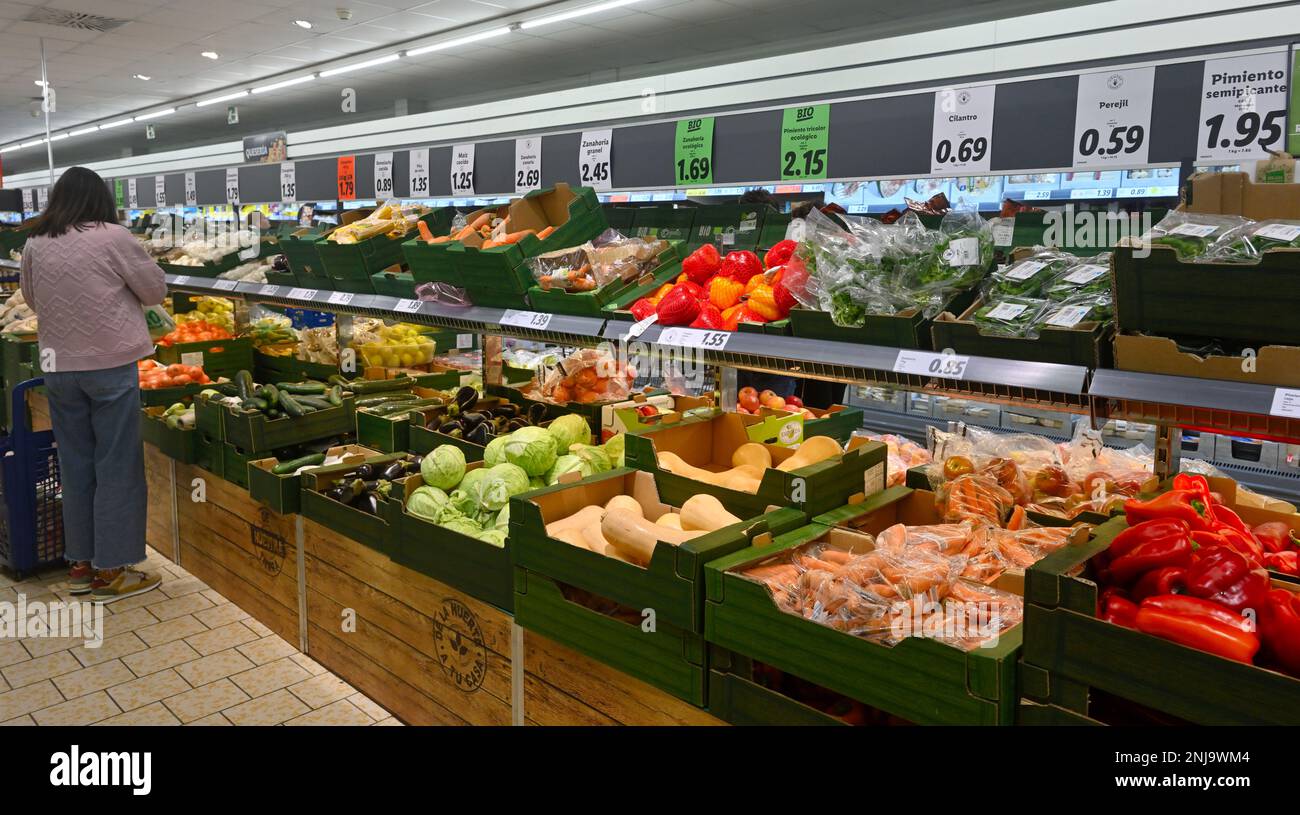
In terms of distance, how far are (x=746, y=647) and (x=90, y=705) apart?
104 inches

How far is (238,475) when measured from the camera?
12.6ft

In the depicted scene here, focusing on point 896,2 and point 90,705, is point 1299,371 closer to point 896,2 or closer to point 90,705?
point 90,705

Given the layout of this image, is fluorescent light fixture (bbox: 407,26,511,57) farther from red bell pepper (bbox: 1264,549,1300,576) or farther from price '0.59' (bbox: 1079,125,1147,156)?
red bell pepper (bbox: 1264,549,1300,576)

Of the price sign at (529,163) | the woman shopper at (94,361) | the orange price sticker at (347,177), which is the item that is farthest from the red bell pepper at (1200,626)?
the orange price sticker at (347,177)

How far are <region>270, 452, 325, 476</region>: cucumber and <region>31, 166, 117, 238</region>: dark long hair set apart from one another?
148cm

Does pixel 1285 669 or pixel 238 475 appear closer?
pixel 1285 669

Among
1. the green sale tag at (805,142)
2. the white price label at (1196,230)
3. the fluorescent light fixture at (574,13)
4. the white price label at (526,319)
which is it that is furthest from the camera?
the fluorescent light fixture at (574,13)

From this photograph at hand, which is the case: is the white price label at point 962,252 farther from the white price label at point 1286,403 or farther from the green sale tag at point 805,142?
the green sale tag at point 805,142

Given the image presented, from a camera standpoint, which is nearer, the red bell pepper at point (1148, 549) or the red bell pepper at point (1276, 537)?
the red bell pepper at point (1148, 549)

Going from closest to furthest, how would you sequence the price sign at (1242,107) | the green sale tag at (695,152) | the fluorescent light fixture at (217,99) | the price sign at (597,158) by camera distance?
the price sign at (1242,107) → the green sale tag at (695,152) → the price sign at (597,158) → the fluorescent light fixture at (217,99)

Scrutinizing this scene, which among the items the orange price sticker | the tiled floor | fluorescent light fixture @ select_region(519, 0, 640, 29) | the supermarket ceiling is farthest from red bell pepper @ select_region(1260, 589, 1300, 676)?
the orange price sticker

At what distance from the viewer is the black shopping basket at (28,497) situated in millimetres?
4281

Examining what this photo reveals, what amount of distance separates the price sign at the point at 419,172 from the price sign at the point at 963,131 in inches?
169
